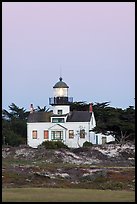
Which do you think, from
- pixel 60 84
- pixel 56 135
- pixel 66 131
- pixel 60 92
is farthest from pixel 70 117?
pixel 60 84

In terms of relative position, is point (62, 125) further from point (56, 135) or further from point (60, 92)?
point (60, 92)

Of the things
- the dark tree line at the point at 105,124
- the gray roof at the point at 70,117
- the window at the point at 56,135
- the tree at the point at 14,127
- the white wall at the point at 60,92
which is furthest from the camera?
the white wall at the point at 60,92

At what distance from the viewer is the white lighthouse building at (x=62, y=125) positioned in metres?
71.3

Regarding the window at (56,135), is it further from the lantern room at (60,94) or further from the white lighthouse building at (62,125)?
the lantern room at (60,94)

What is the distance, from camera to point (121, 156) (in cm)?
5041

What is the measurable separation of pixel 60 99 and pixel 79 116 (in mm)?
3235

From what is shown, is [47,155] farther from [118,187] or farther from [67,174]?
[118,187]

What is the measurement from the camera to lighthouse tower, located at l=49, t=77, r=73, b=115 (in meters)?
72.7

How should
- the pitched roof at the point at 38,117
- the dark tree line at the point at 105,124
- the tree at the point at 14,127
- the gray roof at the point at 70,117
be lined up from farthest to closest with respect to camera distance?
the pitched roof at the point at 38,117 → the gray roof at the point at 70,117 → the tree at the point at 14,127 → the dark tree line at the point at 105,124

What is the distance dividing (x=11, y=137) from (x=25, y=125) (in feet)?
33.1

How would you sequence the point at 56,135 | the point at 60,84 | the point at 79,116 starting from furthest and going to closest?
1. the point at 60,84
2. the point at 79,116
3. the point at 56,135

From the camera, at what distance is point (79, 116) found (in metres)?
72.6

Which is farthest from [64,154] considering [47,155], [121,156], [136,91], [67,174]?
[136,91]

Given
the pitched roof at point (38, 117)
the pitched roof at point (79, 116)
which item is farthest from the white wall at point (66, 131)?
the pitched roof at point (38, 117)
